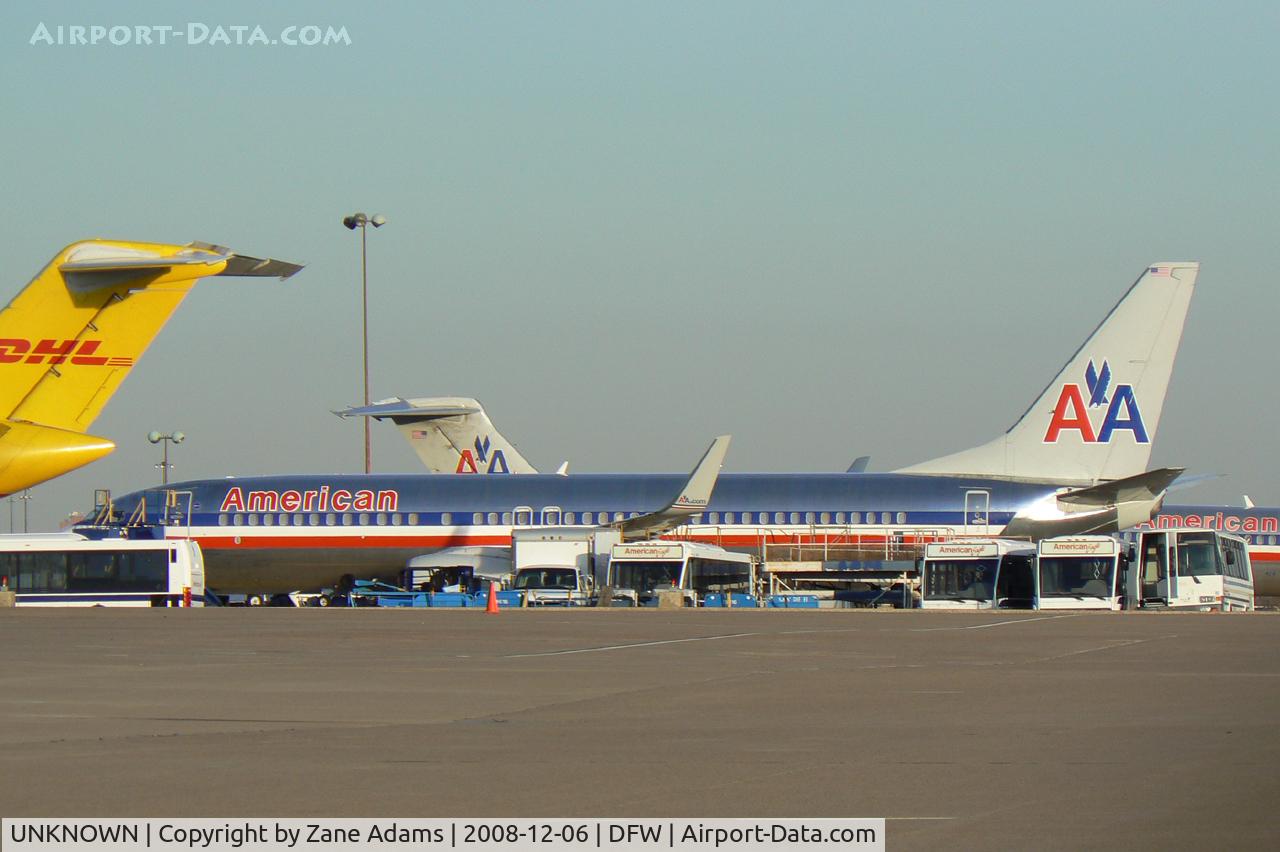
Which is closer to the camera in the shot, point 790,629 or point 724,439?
point 790,629

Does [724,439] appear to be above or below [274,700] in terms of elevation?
above

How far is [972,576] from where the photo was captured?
1828 inches

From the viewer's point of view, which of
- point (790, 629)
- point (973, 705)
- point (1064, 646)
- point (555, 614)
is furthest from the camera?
point (555, 614)

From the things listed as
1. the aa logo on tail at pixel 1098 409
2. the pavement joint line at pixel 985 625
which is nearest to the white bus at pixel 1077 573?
the pavement joint line at pixel 985 625

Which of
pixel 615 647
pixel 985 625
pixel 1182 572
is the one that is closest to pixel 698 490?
pixel 1182 572

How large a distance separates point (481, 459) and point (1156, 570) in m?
26.6

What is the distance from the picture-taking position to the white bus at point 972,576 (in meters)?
46.2

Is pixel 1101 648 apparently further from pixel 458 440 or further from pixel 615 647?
pixel 458 440

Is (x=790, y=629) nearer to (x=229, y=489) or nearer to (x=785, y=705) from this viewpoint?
(x=785, y=705)

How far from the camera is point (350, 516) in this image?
5738 cm

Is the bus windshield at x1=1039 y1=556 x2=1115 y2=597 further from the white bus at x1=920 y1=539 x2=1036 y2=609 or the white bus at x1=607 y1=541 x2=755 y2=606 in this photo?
the white bus at x1=607 y1=541 x2=755 y2=606

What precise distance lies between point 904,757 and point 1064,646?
1476 cm

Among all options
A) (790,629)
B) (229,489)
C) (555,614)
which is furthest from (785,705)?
(229,489)

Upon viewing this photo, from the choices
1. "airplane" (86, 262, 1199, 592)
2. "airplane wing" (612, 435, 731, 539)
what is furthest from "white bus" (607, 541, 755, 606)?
"airplane" (86, 262, 1199, 592)
